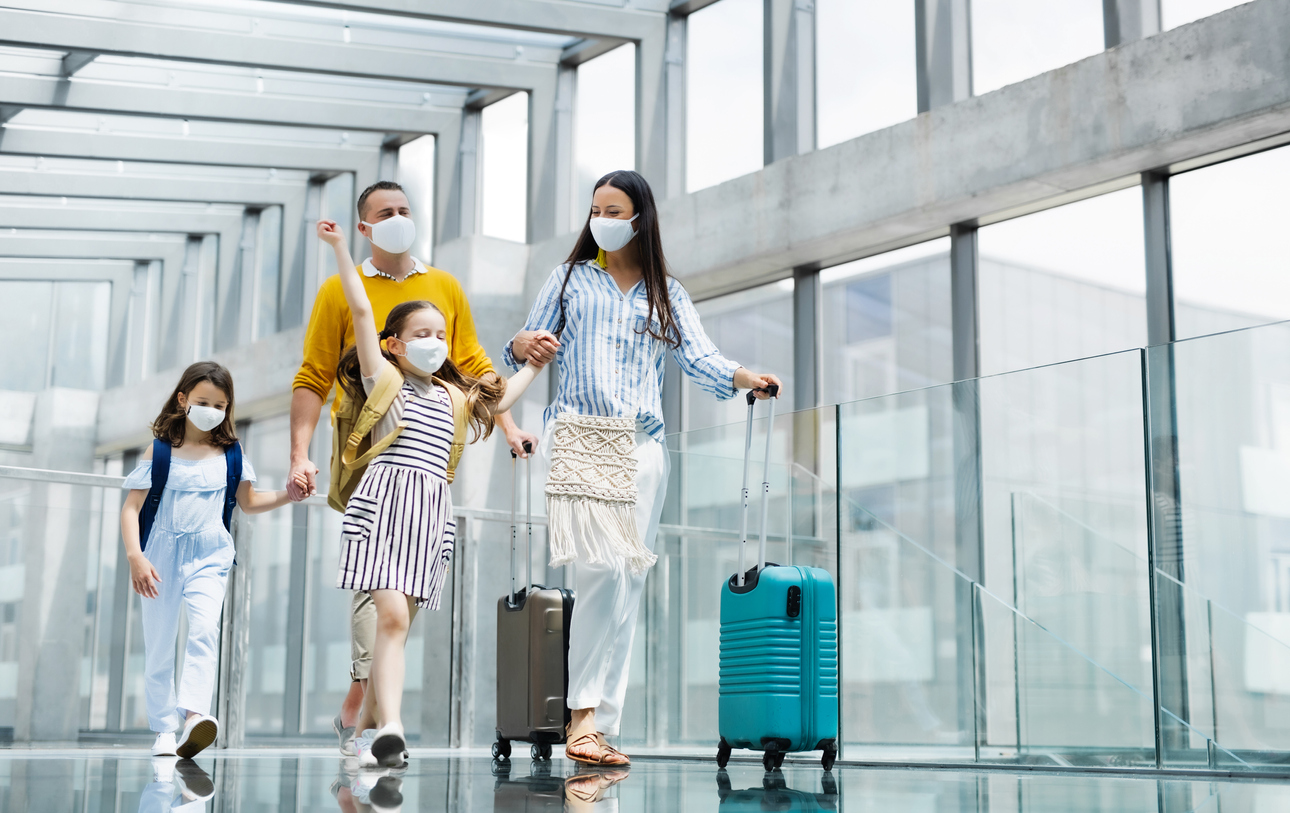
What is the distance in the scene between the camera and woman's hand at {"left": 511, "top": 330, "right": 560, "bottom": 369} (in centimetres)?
350

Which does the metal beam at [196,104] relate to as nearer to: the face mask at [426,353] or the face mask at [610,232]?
the face mask at [610,232]

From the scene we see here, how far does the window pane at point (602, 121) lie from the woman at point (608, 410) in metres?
6.27

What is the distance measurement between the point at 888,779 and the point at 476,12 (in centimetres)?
625

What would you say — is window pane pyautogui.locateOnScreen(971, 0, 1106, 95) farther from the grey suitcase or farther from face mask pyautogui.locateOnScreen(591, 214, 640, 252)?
the grey suitcase

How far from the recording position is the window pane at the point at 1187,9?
21.7 ft

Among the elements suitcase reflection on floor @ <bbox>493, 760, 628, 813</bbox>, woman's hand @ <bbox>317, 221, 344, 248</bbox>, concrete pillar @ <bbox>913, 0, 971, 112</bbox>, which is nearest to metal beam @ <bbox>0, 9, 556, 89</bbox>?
concrete pillar @ <bbox>913, 0, 971, 112</bbox>

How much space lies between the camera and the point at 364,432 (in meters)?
3.22

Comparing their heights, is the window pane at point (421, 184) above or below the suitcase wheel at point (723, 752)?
above

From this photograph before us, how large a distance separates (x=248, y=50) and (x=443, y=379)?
6.03 metres

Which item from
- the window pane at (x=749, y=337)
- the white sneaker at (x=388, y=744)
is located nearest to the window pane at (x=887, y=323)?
the window pane at (x=749, y=337)

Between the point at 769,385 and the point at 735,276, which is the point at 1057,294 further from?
the point at 769,385

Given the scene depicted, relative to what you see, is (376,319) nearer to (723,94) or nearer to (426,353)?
(426,353)

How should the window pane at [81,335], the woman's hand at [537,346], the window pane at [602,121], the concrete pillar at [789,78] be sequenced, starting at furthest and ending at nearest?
the window pane at [81,335] < the window pane at [602,121] < the concrete pillar at [789,78] < the woman's hand at [537,346]

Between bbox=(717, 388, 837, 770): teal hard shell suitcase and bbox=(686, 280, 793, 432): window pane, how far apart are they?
5.07 m
